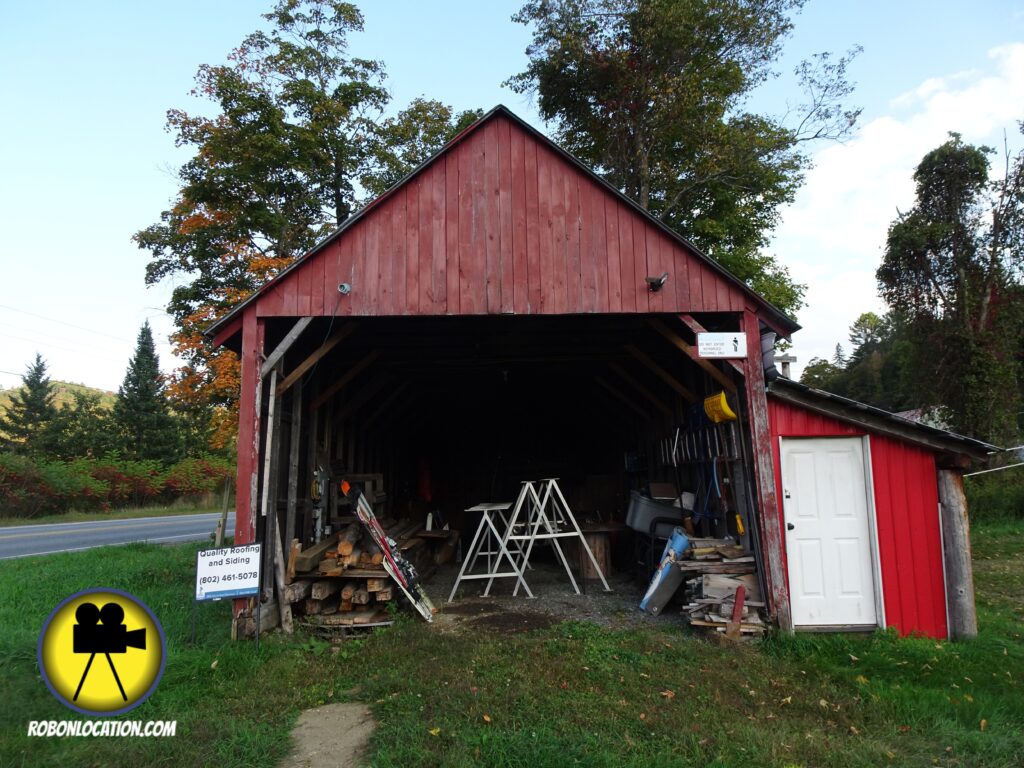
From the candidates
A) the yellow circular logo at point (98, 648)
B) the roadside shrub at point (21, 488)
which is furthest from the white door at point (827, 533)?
the roadside shrub at point (21, 488)

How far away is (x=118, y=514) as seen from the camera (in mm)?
24750

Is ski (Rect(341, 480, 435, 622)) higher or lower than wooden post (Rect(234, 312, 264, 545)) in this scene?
lower

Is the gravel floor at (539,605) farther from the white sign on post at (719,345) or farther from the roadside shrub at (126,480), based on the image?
the roadside shrub at (126,480)

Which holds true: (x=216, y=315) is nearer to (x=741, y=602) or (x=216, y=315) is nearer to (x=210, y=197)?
(x=210, y=197)

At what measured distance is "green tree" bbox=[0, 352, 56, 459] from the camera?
36.8 m

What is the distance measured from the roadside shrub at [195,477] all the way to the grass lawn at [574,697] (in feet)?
81.1

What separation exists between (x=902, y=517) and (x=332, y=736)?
6228mm

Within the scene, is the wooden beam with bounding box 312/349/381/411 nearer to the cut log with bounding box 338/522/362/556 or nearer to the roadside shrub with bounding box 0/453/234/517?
the cut log with bounding box 338/522/362/556

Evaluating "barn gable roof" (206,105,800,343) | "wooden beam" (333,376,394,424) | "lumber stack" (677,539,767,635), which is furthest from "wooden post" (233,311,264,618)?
"lumber stack" (677,539,767,635)

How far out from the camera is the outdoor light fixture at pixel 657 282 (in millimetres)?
6859

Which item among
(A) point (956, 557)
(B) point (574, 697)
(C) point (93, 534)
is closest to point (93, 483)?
(C) point (93, 534)

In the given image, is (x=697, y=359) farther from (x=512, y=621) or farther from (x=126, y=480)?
(x=126, y=480)

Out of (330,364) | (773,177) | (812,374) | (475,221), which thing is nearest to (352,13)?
(773,177)

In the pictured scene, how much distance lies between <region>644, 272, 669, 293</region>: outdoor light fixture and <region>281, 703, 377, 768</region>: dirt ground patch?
16.3 ft
